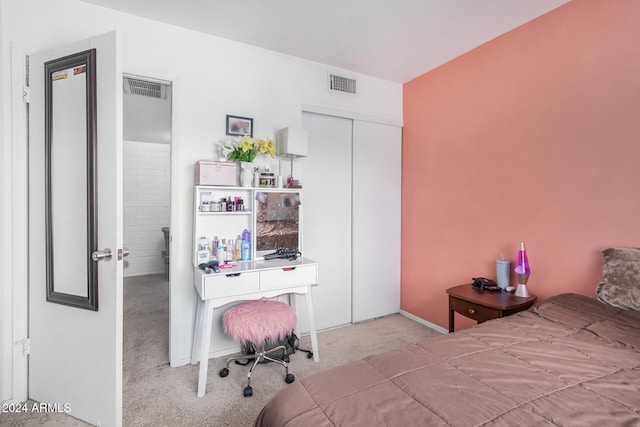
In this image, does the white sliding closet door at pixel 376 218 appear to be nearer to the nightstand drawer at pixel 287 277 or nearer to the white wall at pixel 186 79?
the white wall at pixel 186 79

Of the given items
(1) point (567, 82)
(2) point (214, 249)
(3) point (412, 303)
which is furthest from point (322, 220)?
(1) point (567, 82)

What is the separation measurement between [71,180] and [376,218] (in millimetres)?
2632

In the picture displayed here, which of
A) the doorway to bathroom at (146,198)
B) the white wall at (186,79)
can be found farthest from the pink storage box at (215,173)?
the doorway to bathroom at (146,198)

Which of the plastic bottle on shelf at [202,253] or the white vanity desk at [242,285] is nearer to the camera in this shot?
the white vanity desk at [242,285]

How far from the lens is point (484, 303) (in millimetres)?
2148

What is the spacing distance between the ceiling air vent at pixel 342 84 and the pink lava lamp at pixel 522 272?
2096mm

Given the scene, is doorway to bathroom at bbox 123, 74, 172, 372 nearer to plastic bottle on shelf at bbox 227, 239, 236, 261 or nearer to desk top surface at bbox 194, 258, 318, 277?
plastic bottle on shelf at bbox 227, 239, 236, 261

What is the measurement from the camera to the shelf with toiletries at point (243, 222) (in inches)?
97.2

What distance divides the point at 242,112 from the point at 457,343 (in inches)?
91.5

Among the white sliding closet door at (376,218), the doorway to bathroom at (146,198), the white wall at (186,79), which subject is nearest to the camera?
the white wall at (186,79)

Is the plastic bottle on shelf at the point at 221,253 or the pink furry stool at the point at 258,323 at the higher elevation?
the plastic bottle on shelf at the point at 221,253

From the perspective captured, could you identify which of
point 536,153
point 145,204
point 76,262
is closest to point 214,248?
point 76,262

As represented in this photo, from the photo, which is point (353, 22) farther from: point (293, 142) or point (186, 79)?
point (186, 79)

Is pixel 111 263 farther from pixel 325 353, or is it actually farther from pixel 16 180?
pixel 325 353
